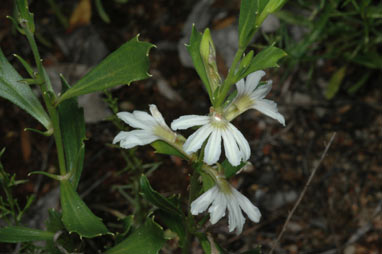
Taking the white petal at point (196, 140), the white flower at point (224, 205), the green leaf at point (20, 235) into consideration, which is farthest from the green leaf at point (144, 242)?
the white petal at point (196, 140)

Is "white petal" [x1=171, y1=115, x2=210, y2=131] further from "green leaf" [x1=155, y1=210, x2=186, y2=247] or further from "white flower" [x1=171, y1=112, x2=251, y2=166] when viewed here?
"green leaf" [x1=155, y1=210, x2=186, y2=247]

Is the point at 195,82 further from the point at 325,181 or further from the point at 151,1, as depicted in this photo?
the point at 325,181

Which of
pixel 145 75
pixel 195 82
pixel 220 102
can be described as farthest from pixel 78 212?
pixel 195 82

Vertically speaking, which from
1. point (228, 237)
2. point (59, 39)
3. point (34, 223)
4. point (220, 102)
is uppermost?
point (220, 102)

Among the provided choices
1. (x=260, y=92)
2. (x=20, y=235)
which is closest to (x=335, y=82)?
(x=260, y=92)

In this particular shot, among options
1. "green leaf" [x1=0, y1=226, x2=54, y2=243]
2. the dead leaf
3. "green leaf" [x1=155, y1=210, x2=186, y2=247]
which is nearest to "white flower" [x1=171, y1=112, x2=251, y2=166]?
"green leaf" [x1=155, y1=210, x2=186, y2=247]

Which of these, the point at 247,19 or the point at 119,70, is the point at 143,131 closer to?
the point at 119,70

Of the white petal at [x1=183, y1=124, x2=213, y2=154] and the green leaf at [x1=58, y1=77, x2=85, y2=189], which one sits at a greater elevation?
the white petal at [x1=183, y1=124, x2=213, y2=154]
